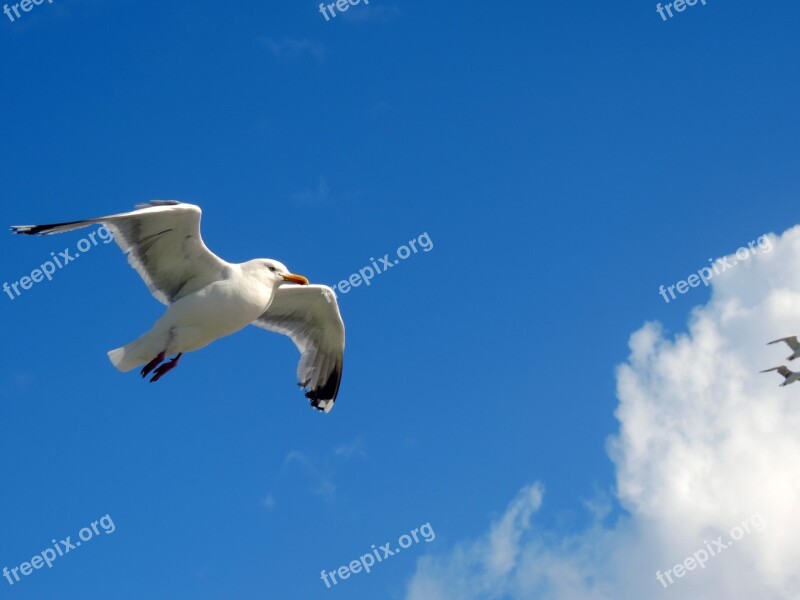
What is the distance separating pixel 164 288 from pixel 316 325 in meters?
2.43

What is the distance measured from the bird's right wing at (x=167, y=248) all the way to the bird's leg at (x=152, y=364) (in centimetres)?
77

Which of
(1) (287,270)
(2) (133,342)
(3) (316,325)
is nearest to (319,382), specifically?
(3) (316,325)

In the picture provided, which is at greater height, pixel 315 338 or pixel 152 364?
pixel 315 338

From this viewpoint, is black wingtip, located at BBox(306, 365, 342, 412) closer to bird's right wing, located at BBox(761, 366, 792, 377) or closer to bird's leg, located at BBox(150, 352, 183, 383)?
bird's leg, located at BBox(150, 352, 183, 383)

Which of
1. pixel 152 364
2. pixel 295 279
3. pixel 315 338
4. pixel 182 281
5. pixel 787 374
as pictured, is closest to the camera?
pixel 152 364

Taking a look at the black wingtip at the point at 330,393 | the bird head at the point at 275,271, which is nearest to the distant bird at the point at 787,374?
the black wingtip at the point at 330,393

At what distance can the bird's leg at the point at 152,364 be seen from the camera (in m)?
12.5

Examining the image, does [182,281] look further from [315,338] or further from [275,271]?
[315,338]

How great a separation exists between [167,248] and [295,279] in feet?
5.55

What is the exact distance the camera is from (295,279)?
13.4m

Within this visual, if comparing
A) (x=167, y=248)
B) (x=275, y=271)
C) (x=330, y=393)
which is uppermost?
(x=167, y=248)

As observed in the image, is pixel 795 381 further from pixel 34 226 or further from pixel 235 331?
pixel 34 226

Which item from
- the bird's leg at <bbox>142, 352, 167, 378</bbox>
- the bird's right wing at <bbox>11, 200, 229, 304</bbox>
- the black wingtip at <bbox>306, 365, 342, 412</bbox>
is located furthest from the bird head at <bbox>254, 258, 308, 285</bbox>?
the black wingtip at <bbox>306, 365, 342, 412</bbox>

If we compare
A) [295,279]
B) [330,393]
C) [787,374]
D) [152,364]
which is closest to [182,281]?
[152,364]
